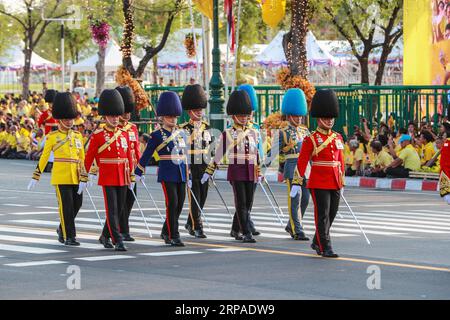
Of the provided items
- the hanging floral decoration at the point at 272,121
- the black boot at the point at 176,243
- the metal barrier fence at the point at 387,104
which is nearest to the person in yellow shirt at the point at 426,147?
the metal barrier fence at the point at 387,104

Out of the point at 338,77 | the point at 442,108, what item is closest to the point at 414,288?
the point at 442,108

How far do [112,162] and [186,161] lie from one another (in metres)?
1.03

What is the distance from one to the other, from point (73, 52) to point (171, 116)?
63.1 m

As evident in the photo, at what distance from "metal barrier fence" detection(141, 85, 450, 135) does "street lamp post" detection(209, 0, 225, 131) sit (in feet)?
6.83

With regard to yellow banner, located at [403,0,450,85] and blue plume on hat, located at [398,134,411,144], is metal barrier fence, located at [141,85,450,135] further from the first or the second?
yellow banner, located at [403,0,450,85]

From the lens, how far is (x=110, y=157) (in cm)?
1560

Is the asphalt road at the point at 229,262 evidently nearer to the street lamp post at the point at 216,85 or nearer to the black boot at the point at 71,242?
the black boot at the point at 71,242

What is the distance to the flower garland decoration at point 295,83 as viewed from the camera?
2980 cm

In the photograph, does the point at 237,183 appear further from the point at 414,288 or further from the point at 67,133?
the point at 414,288

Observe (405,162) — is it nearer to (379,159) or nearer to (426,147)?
(426,147)

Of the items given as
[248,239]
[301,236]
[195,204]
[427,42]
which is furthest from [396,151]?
[248,239]

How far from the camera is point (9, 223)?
1877 cm

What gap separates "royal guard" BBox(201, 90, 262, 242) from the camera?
16.3 metres

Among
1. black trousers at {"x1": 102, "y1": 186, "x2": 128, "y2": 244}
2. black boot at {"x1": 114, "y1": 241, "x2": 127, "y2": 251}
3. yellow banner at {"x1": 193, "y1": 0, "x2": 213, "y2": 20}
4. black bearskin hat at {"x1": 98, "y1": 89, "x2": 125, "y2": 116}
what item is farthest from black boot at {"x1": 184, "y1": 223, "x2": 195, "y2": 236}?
yellow banner at {"x1": 193, "y1": 0, "x2": 213, "y2": 20}
